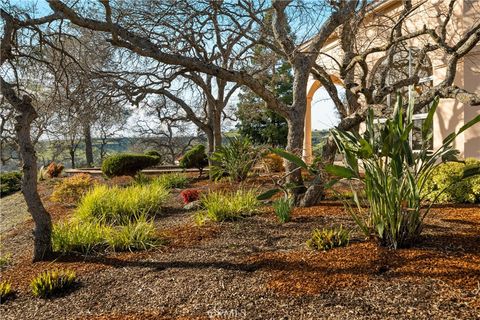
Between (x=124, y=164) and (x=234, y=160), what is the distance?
11.3ft

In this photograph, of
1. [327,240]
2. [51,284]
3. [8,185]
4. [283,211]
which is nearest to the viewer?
[51,284]

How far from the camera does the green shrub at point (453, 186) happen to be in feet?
19.5

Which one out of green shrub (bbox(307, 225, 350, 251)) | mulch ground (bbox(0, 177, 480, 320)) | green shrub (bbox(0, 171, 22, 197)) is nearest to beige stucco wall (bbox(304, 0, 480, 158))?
mulch ground (bbox(0, 177, 480, 320))

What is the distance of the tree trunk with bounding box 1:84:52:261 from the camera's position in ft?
13.1

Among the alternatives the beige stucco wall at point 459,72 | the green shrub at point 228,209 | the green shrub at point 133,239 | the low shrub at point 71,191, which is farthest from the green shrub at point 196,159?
the green shrub at point 133,239

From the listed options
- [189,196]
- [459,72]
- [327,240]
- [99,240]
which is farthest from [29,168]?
[459,72]

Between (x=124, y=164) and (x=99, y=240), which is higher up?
(x=124, y=164)

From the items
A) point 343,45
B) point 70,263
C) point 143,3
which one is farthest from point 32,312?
point 343,45

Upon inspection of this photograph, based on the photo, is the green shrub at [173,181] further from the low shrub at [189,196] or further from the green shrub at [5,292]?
the green shrub at [5,292]

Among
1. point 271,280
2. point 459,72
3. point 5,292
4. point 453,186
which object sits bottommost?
point 5,292

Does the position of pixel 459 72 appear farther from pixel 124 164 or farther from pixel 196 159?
pixel 124 164

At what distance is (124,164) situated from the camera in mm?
10969

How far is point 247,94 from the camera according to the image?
74.6 feet

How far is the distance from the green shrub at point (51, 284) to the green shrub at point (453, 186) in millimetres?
4955
